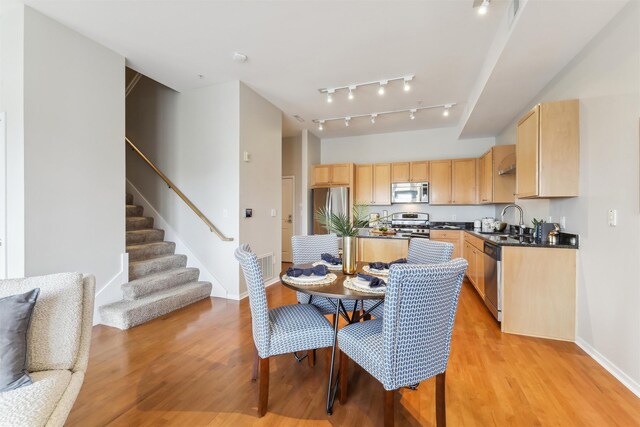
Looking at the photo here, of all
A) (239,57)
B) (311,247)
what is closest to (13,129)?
(239,57)

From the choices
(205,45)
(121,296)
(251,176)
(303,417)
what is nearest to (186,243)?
(121,296)

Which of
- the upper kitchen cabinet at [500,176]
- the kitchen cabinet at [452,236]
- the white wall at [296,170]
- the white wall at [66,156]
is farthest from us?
the white wall at [296,170]

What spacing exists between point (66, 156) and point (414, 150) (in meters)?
5.65

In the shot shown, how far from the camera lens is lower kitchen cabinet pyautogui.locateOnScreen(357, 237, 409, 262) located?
4.09 metres

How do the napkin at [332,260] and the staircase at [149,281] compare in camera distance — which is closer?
the napkin at [332,260]

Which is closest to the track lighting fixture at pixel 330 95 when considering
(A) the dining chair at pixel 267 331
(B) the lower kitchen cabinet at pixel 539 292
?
(B) the lower kitchen cabinet at pixel 539 292

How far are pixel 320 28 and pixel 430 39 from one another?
1.10 metres

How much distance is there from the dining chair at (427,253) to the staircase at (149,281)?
7.62 ft

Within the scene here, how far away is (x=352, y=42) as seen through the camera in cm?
288

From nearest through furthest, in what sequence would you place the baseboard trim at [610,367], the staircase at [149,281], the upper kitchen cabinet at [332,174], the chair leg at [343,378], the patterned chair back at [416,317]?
the patterned chair back at [416,317] < the chair leg at [343,378] < the baseboard trim at [610,367] < the staircase at [149,281] < the upper kitchen cabinet at [332,174]

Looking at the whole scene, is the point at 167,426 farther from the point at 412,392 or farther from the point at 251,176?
the point at 251,176

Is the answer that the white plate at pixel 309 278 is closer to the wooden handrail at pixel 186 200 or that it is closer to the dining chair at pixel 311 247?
the dining chair at pixel 311 247

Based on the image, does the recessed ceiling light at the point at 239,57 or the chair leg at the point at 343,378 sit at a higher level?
the recessed ceiling light at the point at 239,57

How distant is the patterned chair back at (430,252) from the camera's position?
2297mm
